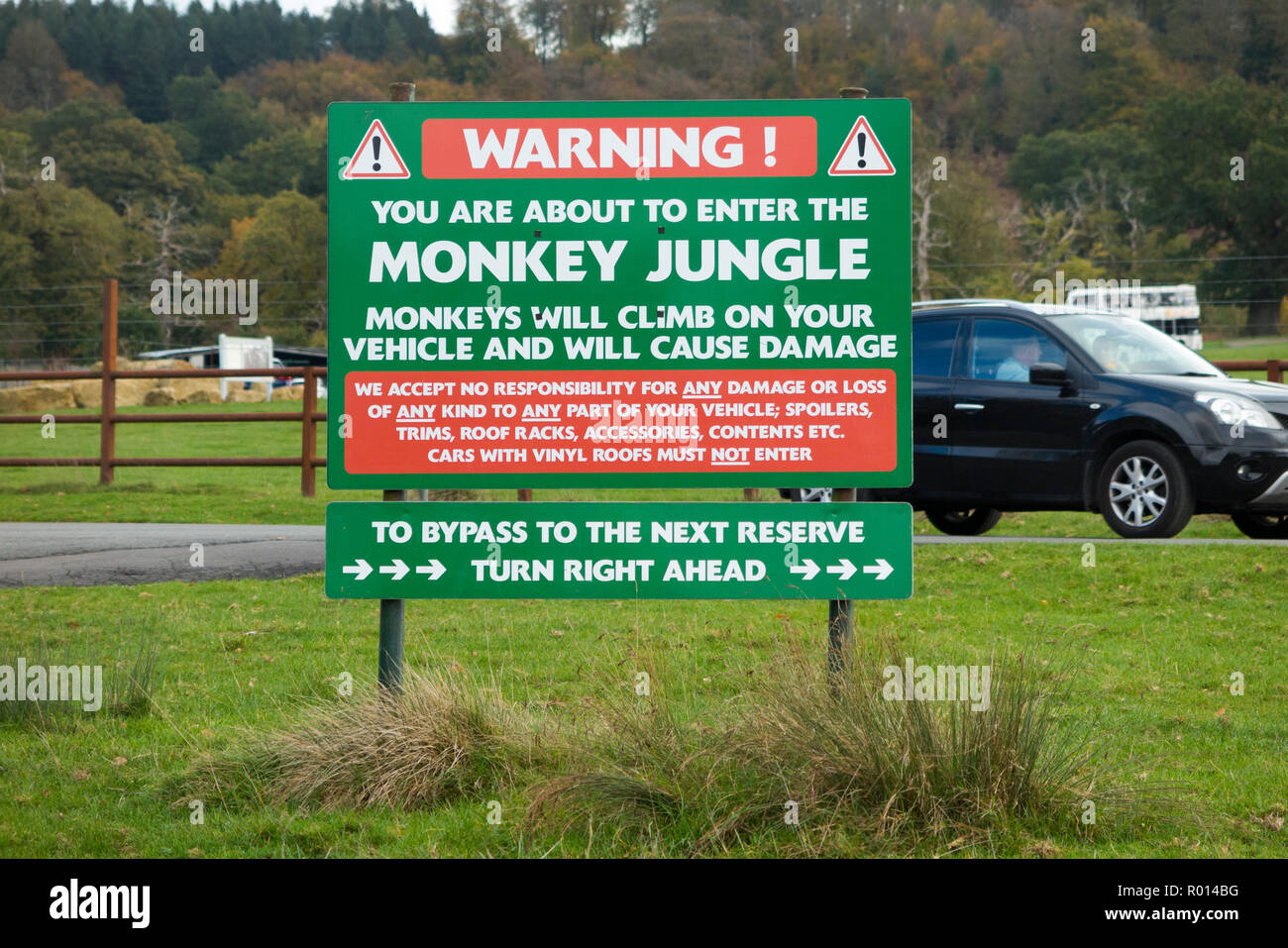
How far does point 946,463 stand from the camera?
11453mm

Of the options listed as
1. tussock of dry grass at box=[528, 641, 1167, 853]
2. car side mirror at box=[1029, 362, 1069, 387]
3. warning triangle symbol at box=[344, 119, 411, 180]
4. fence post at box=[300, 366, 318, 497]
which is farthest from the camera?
fence post at box=[300, 366, 318, 497]

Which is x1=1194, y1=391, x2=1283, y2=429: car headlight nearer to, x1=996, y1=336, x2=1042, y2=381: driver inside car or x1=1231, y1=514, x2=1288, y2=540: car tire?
x1=996, y1=336, x2=1042, y2=381: driver inside car

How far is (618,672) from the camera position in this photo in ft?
19.7

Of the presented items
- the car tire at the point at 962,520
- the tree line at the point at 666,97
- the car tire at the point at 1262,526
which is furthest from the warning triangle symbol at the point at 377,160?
the tree line at the point at 666,97

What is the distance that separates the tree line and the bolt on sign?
37.6 m

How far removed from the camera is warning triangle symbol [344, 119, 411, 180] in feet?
19.0

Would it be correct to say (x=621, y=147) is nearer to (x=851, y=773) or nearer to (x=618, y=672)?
(x=618, y=672)

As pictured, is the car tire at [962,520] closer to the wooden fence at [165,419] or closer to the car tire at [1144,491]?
the car tire at [1144,491]

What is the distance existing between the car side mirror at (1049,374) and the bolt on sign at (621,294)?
5675 mm

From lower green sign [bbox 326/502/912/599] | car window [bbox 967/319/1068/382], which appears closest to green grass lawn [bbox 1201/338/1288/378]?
car window [bbox 967/319/1068/382]

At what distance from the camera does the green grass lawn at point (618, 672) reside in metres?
4.65

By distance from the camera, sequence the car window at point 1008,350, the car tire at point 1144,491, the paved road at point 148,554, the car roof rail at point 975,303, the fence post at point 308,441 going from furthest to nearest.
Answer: the fence post at point 308,441 → the car roof rail at point 975,303 → the car window at point 1008,350 → the car tire at point 1144,491 → the paved road at point 148,554

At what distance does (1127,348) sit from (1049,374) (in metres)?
0.78

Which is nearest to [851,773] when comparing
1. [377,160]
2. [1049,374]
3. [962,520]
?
[377,160]
